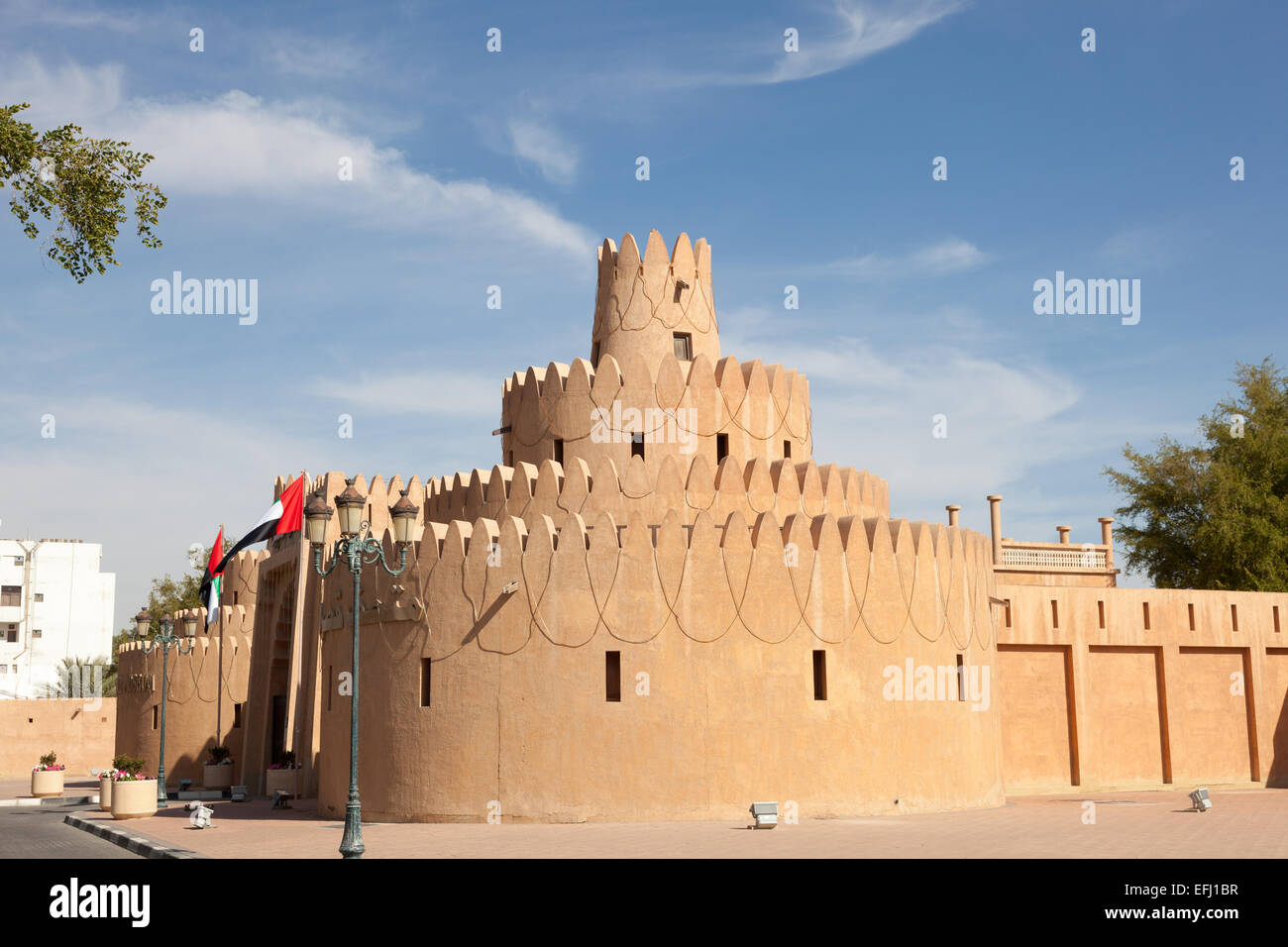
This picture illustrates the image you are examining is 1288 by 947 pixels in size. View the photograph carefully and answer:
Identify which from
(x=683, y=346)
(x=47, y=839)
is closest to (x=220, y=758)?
(x=47, y=839)

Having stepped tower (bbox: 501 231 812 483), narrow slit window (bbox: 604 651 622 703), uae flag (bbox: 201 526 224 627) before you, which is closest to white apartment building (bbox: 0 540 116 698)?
uae flag (bbox: 201 526 224 627)

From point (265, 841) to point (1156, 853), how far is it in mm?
13193

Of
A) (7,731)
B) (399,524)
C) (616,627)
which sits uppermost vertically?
(399,524)

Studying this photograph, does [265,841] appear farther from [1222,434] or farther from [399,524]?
[1222,434]

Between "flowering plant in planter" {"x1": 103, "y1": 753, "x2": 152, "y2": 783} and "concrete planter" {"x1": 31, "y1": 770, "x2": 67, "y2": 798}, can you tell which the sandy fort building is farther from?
"concrete planter" {"x1": 31, "y1": 770, "x2": 67, "y2": 798}

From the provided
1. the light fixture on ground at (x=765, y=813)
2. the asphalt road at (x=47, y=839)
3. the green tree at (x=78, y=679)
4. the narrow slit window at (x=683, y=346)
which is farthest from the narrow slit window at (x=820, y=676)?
the green tree at (x=78, y=679)

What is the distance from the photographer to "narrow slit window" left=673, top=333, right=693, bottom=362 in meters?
28.2

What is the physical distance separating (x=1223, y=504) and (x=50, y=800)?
38438mm

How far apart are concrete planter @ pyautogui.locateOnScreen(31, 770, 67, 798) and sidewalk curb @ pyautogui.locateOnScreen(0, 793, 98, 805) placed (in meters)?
0.18

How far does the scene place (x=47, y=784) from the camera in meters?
33.9

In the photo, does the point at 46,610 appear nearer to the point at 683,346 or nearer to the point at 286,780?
the point at 286,780

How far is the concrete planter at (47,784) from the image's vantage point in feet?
111

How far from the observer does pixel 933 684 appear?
24.1 meters
